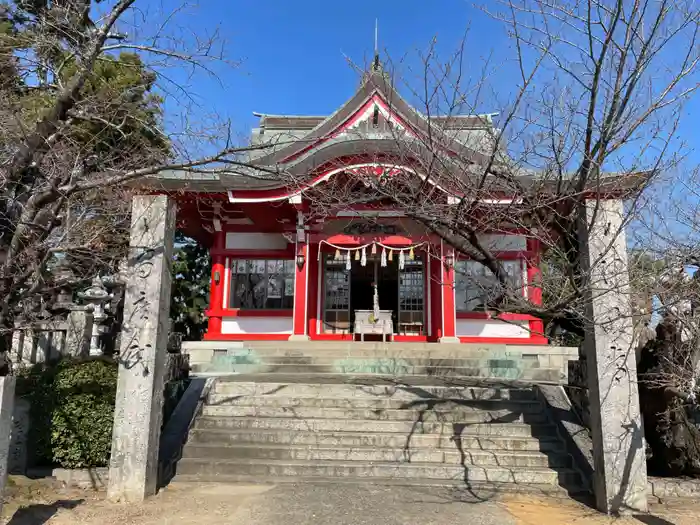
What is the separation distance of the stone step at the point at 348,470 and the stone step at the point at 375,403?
3.56ft

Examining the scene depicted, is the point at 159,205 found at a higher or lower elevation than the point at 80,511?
higher

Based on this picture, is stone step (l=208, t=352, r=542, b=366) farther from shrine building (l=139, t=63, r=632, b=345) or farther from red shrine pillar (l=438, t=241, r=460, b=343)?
red shrine pillar (l=438, t=241, r=460, b=343)

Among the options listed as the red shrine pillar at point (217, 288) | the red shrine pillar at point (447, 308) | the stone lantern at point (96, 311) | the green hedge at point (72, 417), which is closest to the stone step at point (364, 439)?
the green hedge at point (72, 417)

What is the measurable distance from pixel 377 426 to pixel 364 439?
1.01ft

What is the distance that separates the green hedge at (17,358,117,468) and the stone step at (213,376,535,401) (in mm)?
1874

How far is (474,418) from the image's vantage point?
645cm

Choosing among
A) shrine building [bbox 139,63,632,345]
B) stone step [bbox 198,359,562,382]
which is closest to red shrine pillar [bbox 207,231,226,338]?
shrine building [bbox 139,63,632,345]

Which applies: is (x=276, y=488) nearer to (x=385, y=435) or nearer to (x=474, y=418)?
(x=385, y=435)

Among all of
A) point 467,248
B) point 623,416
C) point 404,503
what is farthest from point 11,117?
point 623,416

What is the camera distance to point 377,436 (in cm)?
612

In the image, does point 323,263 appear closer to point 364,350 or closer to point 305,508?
point 364,350

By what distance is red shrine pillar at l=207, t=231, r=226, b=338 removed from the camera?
12344 mm

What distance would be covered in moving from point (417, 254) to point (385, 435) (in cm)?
746

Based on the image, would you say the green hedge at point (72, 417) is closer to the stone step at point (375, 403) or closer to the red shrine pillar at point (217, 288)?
the stone step at point (375, 403)
